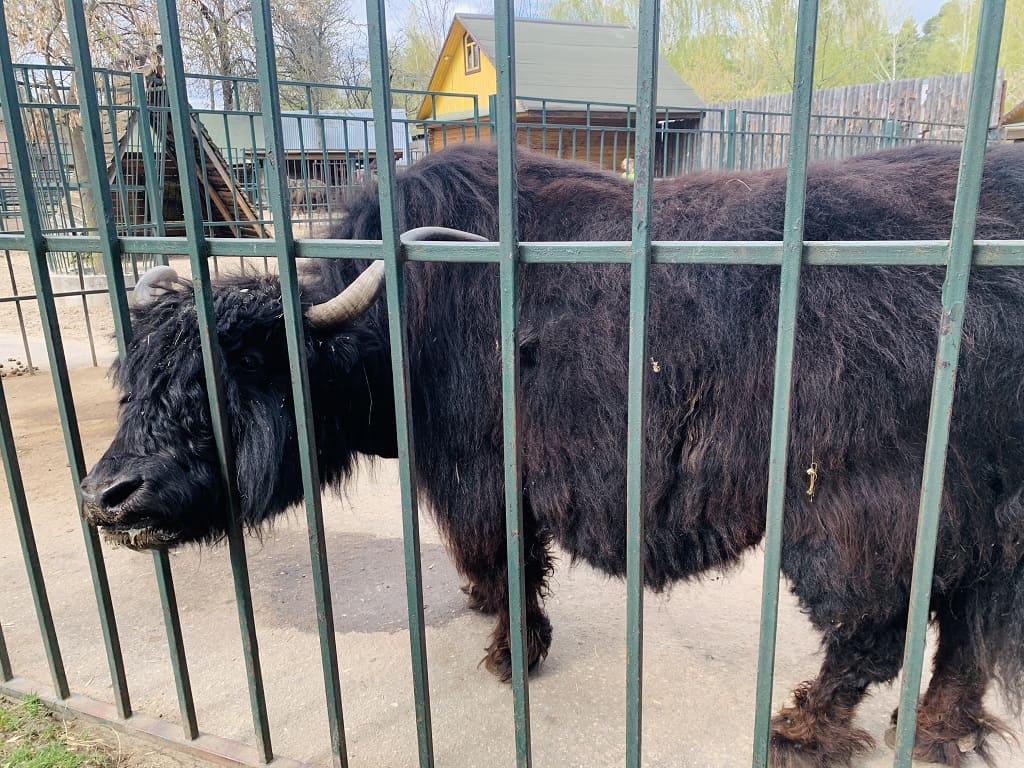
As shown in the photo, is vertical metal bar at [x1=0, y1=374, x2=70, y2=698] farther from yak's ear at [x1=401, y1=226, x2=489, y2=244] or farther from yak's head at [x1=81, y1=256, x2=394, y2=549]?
yak's ear at [x1=401, y1=226, x2=489, y2=244]

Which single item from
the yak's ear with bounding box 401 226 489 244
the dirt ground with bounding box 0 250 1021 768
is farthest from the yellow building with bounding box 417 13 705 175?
the yak's ear with bounding box 401 226 489 244

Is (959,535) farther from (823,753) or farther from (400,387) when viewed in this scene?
(400,387)

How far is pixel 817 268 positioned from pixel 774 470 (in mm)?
873

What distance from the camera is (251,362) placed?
2.32 m

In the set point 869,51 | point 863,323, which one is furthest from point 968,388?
point 869,51

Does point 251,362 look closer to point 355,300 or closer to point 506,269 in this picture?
point 355,300

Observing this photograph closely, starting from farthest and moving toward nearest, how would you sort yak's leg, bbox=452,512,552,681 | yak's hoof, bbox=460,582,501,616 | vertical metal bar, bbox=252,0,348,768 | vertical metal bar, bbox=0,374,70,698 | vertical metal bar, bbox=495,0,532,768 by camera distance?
1. yak's hoof, bbox=460,582,501,616
2. yak's leg, bbox=452,512,552,681
3. vertical metal bar, bbox=0,374,70,698
4. vertical metal bar, bbox=252,0,348,768
5. vertical metal bar, bbox=495,0,532,768

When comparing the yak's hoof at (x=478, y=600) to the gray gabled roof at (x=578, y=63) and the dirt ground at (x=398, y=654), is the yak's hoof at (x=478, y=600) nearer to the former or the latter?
the dirt ground at (x=398, y=654)

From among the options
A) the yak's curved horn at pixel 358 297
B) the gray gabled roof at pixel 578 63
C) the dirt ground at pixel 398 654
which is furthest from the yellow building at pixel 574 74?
the yak's curved horn at pixel 358 297

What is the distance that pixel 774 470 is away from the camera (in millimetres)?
1416

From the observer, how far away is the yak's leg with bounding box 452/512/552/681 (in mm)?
2844

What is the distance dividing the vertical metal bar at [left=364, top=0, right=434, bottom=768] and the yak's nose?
915 millimetres

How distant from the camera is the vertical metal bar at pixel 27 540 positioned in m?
2.44

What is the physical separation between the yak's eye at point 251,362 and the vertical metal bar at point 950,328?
6.24ft
